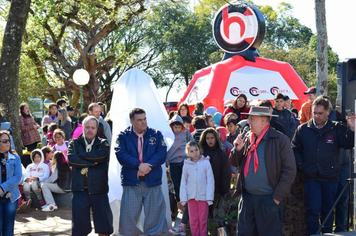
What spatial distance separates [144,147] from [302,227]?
2.47 m

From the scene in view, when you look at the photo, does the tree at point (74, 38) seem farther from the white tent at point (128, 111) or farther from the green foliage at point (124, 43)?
the white tent at point (128, 111)

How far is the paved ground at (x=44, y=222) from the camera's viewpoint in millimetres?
7242

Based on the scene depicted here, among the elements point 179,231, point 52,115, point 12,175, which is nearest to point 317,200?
point 179,231

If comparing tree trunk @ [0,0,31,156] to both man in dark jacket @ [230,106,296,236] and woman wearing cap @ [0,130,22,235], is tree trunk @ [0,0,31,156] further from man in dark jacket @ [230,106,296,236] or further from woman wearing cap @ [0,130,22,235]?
man in dark jacket @ [230,106,296,236]

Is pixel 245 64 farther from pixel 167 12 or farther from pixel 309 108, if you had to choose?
pixel 167 12

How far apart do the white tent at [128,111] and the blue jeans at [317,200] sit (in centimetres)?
210

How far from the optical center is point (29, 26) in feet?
70.4

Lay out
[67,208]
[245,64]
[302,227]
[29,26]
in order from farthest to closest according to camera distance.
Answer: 1. [29,26]
2. [245,64]
3. [67,208]
4. [302,227]

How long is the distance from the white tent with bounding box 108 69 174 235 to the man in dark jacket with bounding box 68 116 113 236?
71cm

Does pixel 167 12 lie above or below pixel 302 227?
above

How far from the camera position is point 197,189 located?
649 centimetres

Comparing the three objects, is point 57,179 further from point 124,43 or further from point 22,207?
point 124,43

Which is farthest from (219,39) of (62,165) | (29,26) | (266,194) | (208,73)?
(266,194)

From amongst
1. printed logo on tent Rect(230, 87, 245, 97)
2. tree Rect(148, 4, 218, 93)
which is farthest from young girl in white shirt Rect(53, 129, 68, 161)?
tree Rect(148, 4, 218, 93)
